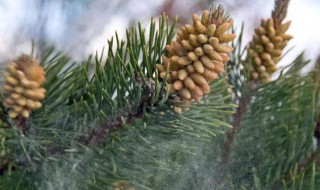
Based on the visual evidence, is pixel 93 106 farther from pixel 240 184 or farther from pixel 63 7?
pixel 63 7

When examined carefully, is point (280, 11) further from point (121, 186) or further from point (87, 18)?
point (87, 18)

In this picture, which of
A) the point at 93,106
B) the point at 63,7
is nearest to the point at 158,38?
the point at 93,106

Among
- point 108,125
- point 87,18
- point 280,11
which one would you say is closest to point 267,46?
point 280,11

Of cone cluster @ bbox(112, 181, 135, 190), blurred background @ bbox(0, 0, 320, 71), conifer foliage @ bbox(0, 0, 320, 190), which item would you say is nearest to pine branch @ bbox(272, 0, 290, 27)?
conifer foliage @ bbox(0, 0, 320, 190)

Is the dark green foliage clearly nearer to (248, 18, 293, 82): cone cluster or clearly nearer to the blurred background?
(248, 18, 293, 82): cone cluster

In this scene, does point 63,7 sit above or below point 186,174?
above

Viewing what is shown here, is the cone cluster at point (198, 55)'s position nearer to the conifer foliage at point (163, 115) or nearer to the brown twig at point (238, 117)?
the conifer foliage at point (163, 115)
